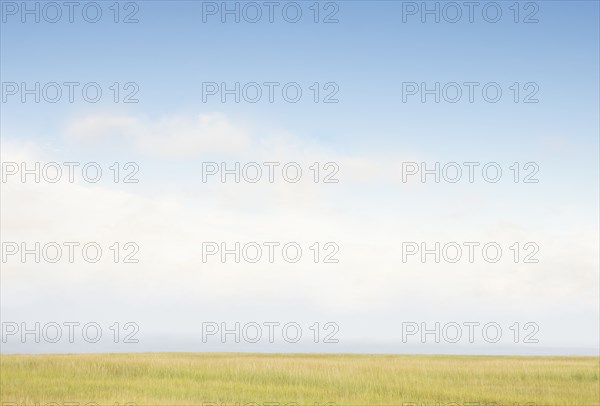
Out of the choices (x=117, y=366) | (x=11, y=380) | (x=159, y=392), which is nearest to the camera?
(x=159, y=392)

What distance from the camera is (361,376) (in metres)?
23.9

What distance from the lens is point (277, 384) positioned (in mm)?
23359

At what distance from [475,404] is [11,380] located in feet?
51.6

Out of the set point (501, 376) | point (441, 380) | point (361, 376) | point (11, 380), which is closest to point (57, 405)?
point (11, 380)

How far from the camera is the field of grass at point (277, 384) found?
19.4m

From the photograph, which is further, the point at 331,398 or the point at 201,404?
the point at 331,398

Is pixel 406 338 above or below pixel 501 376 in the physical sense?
above

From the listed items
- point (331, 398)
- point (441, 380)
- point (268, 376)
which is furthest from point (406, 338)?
point (331, 398)

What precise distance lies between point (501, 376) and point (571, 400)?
22.4 ft

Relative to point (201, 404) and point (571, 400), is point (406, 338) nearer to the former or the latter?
point (571, 400)

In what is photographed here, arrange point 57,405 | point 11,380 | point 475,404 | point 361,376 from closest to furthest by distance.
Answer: point 57,405
point 475,404
point 11,380
point 361,376

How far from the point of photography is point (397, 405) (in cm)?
1839

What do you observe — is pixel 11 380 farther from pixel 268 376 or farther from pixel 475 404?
pixel 475 404

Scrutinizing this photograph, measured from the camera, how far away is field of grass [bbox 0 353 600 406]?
763 inches
